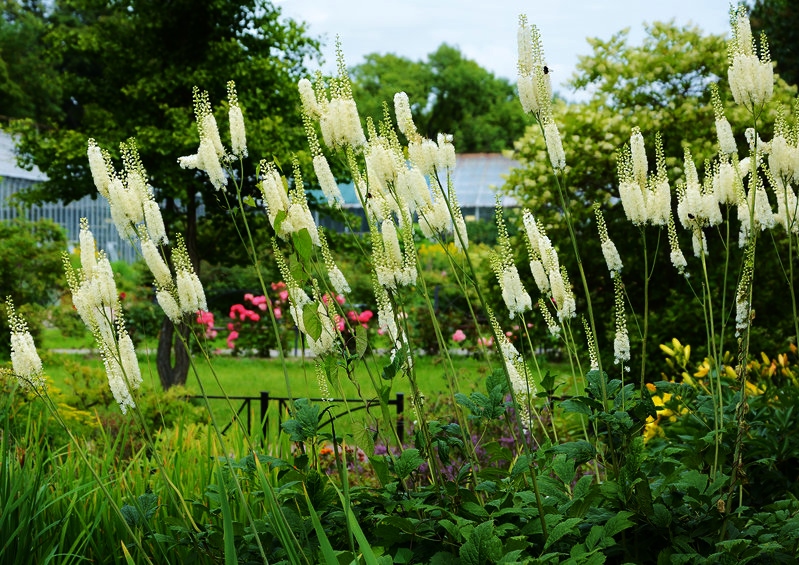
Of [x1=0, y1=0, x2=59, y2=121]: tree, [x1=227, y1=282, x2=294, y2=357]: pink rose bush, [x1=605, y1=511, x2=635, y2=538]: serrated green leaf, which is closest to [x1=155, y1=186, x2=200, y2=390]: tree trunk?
[x1=227, y1=282, x2=294, y2=357]: pink rose bush

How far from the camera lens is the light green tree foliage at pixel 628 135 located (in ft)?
29.1

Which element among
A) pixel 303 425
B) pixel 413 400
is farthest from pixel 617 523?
pixel 303 425

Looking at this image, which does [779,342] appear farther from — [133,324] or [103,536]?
[133,324]

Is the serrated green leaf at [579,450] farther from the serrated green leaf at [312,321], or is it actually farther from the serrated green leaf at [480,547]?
the serrated green leaf at [312,321]

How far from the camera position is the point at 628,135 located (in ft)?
29.7

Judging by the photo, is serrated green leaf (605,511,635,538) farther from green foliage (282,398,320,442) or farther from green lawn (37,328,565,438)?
green lawn (37,328,565,438)

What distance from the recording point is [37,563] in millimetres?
2777

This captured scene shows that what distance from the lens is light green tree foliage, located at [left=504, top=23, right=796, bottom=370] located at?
8.86 meters

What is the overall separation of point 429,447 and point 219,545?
0.63 m

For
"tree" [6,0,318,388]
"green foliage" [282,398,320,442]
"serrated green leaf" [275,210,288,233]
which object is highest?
"tree" [6,0,318,388]

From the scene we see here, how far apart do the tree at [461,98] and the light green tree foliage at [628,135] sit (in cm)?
2359

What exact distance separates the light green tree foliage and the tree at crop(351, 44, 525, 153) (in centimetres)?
2359

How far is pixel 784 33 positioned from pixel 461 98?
18.0m

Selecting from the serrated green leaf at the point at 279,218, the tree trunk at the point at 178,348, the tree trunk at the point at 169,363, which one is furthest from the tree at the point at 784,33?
the serrated green leaf at the point at 279,218
